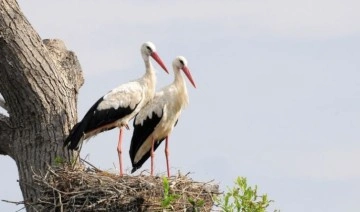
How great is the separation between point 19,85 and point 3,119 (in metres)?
0.53

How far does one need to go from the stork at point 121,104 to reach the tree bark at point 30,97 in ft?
0.81

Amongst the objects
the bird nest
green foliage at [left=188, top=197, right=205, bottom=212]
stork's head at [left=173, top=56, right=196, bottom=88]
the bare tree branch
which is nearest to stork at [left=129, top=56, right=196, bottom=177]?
stork's head at [left=173, top=56, right=196, bottom=88]

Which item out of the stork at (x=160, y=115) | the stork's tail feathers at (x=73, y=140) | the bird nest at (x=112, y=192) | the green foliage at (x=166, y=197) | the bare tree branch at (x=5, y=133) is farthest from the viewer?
the stork at (x=160, y=115)

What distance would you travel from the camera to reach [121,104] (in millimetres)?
15383

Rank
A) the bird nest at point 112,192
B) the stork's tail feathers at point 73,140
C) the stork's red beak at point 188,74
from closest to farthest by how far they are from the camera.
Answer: the bird nest at point 112,192, the stork's tail feathers at point 73,140, the stork's red beak at point 188,74

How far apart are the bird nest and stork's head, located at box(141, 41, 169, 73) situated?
2251 millimetres

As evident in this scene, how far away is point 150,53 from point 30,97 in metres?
1.84

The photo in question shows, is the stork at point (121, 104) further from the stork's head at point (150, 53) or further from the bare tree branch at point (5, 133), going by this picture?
the bare tree branch at point (5, 133)

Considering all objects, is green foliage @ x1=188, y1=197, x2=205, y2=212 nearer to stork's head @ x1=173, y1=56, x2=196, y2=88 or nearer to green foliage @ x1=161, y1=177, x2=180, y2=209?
green foliage @ x1=161, y1=177, x2=180, y2=209

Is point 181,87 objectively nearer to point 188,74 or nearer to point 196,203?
point 188,74

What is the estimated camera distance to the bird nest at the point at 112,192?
13.5 metres

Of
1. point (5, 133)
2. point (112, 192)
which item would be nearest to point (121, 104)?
point (5, 133)

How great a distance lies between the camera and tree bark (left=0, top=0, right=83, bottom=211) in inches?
571

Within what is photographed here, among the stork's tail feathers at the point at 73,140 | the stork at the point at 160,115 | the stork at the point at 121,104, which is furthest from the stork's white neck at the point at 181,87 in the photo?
the stork's tail feathers at the point at 73,140
